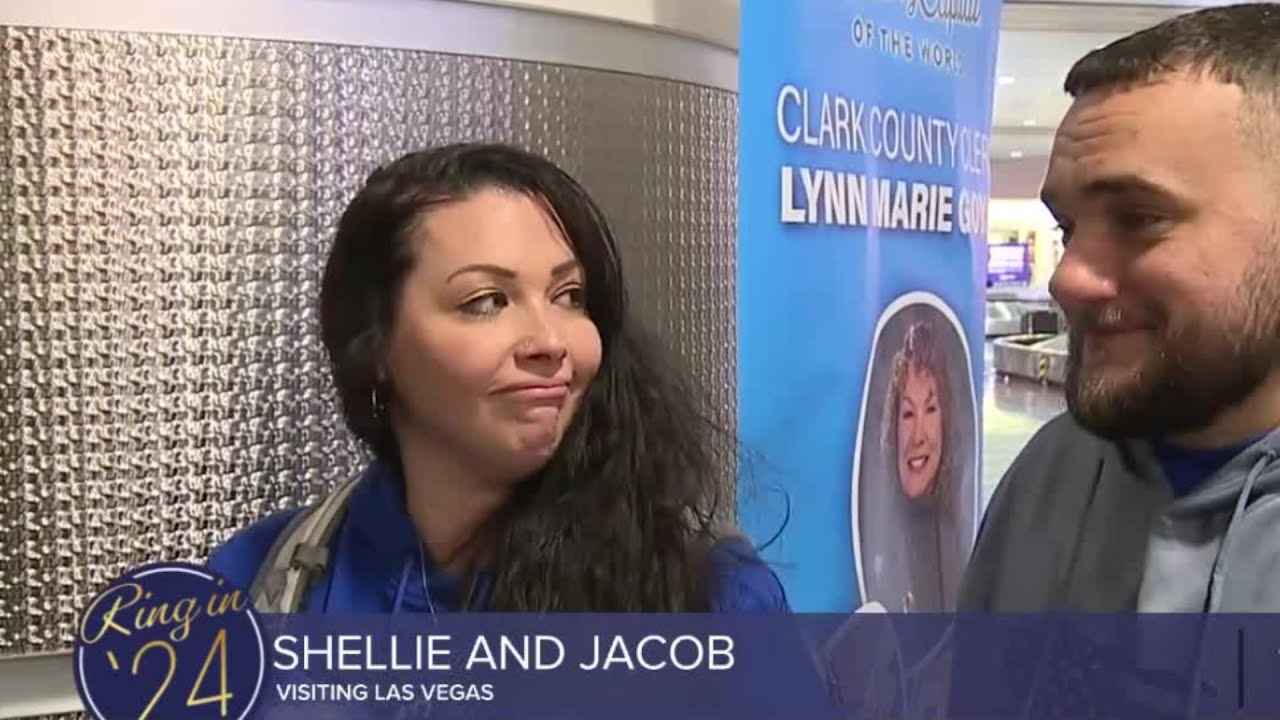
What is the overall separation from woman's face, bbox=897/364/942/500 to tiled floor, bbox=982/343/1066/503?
0.08 m

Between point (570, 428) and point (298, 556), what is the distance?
24 cm

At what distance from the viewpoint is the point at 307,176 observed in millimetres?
1047

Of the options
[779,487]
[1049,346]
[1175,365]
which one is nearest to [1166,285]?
[1175,365]

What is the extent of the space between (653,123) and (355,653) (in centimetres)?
61

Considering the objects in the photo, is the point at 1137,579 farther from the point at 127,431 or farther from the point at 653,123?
the point at 127,431

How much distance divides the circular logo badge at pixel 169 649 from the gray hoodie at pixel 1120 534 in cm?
59

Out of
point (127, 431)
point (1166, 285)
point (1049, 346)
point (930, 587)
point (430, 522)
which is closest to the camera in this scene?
point (1166, 285)

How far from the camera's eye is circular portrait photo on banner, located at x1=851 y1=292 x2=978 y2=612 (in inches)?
52.3

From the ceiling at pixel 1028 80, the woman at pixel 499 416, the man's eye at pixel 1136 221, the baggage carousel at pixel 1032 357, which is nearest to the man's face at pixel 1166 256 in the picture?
the man's eye at pixel 1136 221

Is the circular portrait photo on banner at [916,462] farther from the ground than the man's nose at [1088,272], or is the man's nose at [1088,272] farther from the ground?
the man's nose at [1088,272]

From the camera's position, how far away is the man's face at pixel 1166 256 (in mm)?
747

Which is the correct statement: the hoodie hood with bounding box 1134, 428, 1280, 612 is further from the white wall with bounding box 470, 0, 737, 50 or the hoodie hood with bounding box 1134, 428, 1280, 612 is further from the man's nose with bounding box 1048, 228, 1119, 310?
the white wall with bounding box 470, 0, 737, 50

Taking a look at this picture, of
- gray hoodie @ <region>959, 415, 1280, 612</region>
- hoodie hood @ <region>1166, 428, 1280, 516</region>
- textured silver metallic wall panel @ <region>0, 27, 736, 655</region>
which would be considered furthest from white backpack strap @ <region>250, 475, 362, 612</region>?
hoodie hood @ <region>1166, 428, 1280, 516</region>

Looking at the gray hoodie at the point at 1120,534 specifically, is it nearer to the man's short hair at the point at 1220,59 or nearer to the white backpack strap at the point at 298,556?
the man's short hair at the point at 1220,59
